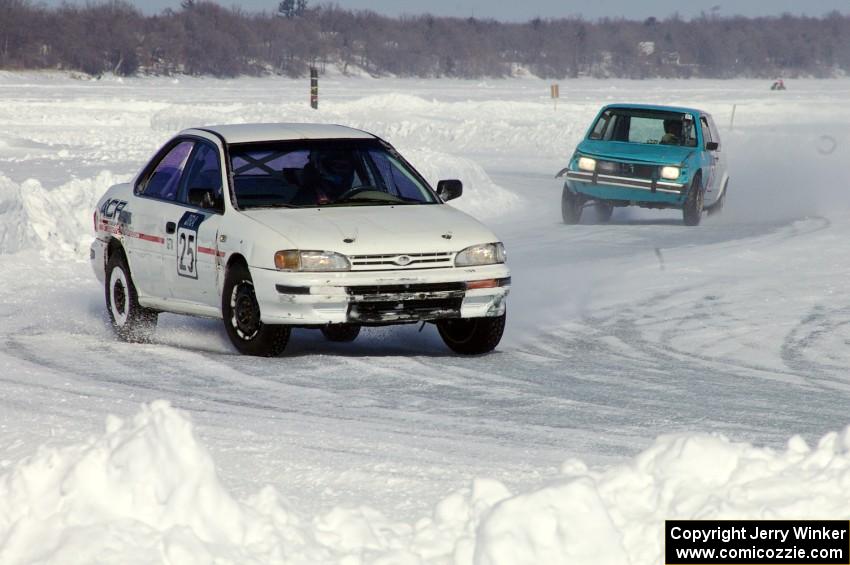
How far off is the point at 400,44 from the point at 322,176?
441 ft

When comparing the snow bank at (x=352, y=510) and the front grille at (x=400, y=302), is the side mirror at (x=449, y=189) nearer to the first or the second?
the front grille at (x=400, y=302)

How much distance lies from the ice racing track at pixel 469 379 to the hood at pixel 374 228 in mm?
728

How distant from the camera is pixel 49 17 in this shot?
113 metres

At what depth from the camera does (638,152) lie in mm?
19094

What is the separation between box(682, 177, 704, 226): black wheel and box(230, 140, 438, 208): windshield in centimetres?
1000

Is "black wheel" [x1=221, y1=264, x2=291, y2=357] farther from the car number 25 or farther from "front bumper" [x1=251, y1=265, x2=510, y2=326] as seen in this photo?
the car number 25

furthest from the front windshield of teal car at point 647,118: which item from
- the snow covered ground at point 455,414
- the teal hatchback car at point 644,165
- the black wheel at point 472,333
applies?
the black wheel at point 472,333

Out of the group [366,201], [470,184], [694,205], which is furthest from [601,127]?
[366,201]

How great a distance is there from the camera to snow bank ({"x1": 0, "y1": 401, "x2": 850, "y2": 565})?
420cm


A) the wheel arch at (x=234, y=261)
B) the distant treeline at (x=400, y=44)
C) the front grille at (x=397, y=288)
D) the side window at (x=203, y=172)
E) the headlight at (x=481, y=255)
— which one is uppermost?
the side window at (x=203, y=172)

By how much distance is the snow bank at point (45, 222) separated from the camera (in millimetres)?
14438

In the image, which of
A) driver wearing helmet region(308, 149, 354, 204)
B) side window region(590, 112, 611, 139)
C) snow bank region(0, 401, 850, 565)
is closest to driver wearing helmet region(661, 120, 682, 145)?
side window region(590, 112, 611, 139)

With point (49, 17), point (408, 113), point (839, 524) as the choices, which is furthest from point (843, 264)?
point (49, 17)

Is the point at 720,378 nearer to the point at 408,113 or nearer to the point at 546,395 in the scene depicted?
the point at 546,395
